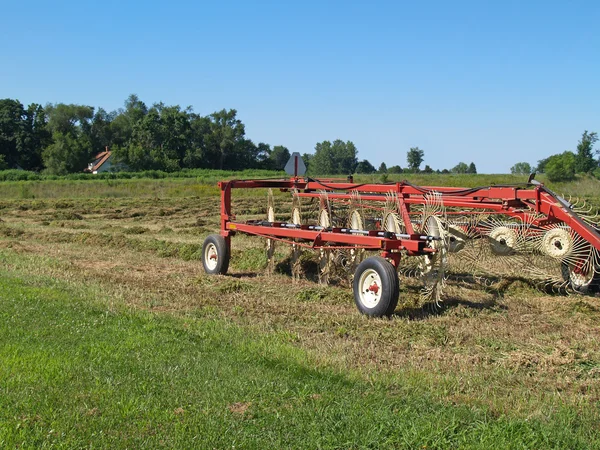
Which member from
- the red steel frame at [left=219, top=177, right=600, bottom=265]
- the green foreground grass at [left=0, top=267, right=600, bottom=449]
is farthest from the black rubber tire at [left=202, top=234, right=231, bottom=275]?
the green foreground grass at [left=0, top=267, right=600, bottom=449]

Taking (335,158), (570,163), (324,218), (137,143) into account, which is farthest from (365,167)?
(324,218)

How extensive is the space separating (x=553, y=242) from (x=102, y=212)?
21.8 meters

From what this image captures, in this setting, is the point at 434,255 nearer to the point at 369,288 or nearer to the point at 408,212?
the point at 369,288

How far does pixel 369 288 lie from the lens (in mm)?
8102

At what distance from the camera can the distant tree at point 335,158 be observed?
315 ft

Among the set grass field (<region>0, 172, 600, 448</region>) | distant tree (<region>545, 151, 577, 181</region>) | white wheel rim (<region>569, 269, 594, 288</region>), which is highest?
distant tree (<region>545, 151, 577, 181</region>)

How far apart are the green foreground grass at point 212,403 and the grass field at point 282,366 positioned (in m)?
0.01

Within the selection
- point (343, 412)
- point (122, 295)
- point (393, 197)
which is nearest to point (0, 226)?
point (122, 295)

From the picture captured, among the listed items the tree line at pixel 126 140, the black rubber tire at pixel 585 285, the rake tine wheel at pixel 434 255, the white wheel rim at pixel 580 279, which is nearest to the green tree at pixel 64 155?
the tree line at pixel 126 140

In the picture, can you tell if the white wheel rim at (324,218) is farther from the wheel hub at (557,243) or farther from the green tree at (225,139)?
the green tree at (225,139)

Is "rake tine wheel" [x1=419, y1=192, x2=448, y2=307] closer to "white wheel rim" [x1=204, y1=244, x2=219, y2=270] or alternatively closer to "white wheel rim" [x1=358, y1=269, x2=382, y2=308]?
"white wheel rim" [x1=358, y1=269, x2=382, y2=308]

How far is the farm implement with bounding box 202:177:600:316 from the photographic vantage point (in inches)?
319

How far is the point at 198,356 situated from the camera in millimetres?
5676

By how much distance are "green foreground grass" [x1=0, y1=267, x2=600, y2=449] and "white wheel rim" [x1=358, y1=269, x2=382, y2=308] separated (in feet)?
6.17
